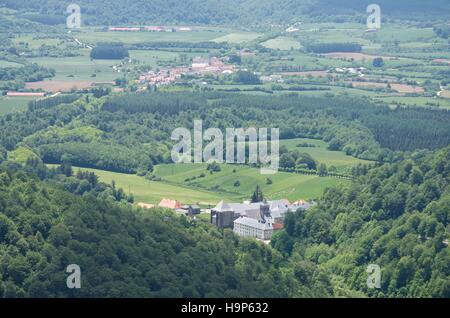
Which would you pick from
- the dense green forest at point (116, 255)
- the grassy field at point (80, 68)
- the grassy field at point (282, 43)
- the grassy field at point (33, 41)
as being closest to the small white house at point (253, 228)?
the dense green forest at point (116, 255)

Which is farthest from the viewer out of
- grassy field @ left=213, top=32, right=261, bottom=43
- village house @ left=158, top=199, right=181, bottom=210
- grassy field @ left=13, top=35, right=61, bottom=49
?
grassy field @ left=213, top=32, right=261, bottom=43

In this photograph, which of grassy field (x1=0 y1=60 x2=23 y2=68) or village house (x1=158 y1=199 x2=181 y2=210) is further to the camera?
grassy field (x1=0 y1=60 x2=23 y2=68)

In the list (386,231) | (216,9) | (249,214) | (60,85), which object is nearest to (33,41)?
(60,85)

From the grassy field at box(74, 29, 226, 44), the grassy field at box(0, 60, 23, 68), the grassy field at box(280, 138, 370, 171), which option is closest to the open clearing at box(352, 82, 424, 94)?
the grassy field at box(280, 138, 370, 171)

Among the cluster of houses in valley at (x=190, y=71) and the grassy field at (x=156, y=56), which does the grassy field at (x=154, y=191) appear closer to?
the cluster of houses in valley at (x=190, y=71)

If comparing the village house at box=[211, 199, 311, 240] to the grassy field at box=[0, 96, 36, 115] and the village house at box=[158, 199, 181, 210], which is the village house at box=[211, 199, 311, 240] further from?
the grassy field at box=[0, 96, 36, 115]

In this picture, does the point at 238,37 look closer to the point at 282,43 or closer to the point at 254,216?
the point at 282,43

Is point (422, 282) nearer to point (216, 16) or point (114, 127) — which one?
point (114, 127)
